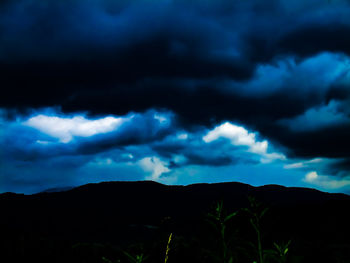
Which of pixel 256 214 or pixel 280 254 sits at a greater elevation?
pixel 256 214

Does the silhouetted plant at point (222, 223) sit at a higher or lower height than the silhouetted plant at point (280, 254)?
higher

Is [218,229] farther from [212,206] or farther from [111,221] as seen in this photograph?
[111,221]

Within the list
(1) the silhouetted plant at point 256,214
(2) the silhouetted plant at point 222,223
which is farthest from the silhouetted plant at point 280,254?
(2) the silhouetted plant at point 222,223

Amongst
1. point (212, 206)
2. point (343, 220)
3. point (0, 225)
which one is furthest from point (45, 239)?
point (343, 220)

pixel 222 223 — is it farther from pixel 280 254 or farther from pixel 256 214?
pixel 280 254

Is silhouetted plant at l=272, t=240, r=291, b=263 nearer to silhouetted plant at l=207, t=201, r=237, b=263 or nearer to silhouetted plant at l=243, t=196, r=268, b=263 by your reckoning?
silhouetted plant at l=243, t=196, r=268, b=263

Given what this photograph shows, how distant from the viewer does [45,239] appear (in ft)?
21.9

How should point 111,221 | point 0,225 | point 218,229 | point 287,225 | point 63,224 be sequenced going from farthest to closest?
point 111,221, point 63,224, point 287,225, point 0,225, point 218,229

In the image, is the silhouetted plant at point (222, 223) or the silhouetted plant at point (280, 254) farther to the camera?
the silhouetted plant at point (222, 223)

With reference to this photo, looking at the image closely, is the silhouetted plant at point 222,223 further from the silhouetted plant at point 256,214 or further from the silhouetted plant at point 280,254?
the silhouetted plant at point 280,254

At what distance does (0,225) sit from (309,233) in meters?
47.7

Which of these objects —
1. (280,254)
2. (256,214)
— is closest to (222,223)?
(256,214)

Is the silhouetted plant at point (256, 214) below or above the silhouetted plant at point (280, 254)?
above

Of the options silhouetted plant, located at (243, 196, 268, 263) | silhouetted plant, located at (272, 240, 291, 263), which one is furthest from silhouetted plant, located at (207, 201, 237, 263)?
silhouetted plant, located at (272, 240, 291, 263)
